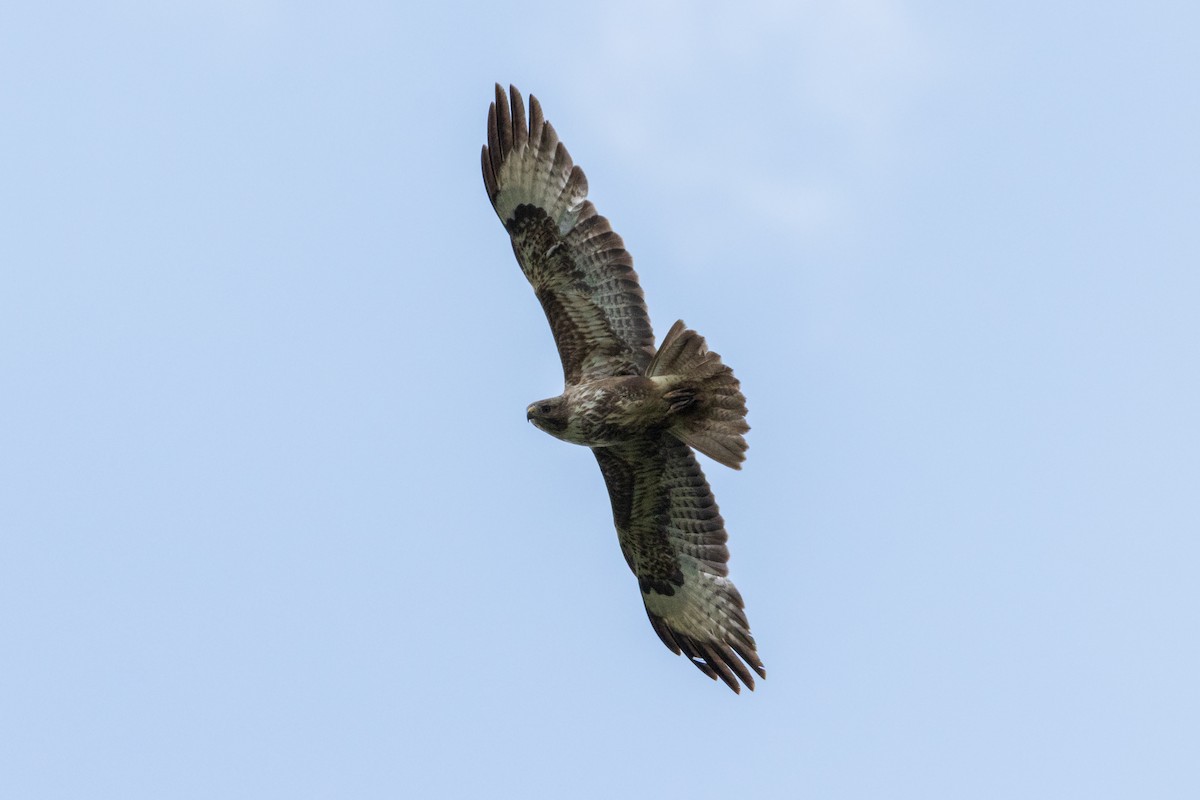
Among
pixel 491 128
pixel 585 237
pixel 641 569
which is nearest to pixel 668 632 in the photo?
pixel 641 569

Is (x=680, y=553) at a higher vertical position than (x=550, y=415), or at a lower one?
lower

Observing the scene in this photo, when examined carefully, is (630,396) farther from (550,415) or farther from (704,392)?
(550,415)

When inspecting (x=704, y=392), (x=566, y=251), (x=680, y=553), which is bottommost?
(x=680, y=553)

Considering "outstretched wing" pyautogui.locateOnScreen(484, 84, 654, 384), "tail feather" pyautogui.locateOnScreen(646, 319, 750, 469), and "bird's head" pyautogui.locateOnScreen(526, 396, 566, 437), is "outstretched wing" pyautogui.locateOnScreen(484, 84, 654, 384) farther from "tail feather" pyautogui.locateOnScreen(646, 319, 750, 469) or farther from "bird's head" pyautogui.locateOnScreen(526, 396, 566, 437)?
"tail feather" pyautogui.locateOnScreen(646, 319, 750, 469)

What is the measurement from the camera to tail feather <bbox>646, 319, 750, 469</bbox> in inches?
447

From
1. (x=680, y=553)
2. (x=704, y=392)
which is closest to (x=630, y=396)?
(x=704, y=392)

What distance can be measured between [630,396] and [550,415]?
25.6 inches

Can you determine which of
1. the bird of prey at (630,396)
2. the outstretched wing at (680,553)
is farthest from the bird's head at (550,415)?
the outstretched wing at (680,553)

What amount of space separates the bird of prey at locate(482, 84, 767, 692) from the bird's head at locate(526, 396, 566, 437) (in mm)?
10

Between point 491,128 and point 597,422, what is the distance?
97.2 inches

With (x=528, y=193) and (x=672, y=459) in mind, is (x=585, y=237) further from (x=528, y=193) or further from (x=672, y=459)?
(x=672, y=459)

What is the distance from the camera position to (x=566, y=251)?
39.7ft

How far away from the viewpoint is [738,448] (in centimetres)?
1145

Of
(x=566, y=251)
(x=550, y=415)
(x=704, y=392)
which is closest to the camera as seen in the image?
(x=704, y=392)
